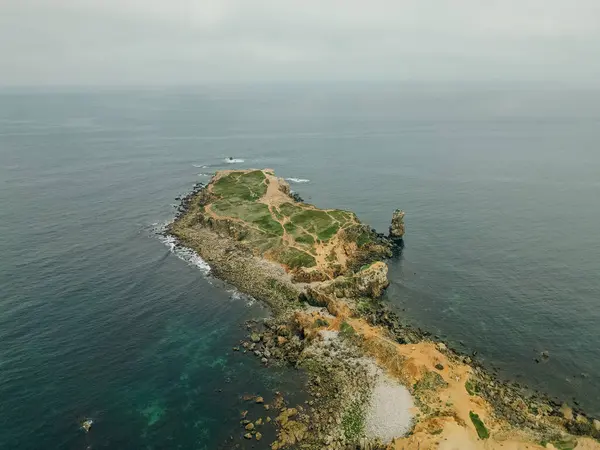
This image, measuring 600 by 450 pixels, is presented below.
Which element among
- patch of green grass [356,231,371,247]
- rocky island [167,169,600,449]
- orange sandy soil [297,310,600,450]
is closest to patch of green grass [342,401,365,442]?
rocky island [167,169,600,449]

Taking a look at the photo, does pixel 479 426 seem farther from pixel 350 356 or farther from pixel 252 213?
pixel 252 213

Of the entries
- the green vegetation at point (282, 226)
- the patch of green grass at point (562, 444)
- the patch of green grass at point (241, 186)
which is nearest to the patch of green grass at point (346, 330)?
the green vegetation at point (282, 226)

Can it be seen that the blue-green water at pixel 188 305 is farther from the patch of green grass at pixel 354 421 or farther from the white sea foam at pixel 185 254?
the patch of green grass at pixel 354 421

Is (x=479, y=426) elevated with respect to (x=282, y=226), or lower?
lower

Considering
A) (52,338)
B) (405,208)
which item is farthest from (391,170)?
(52,338)

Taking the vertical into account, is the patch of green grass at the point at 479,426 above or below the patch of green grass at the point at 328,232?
below

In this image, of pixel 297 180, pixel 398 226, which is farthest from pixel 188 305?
pixel 297 180

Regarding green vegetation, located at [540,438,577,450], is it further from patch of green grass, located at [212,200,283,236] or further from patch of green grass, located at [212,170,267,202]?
patch of green grass, located at [212,170,267,202]
